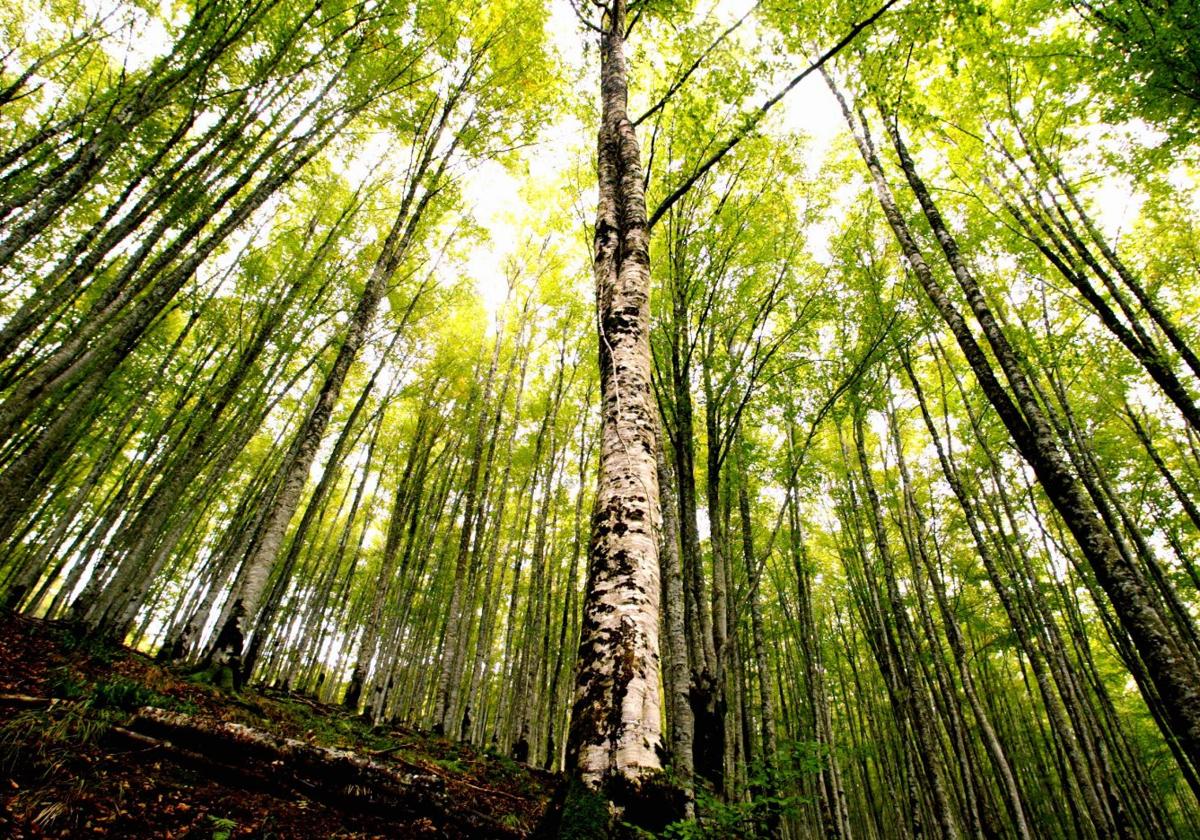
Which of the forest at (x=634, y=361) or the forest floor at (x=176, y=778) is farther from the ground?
the forest at (x=634, y=361)

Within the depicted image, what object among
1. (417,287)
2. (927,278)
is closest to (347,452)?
(417,287)

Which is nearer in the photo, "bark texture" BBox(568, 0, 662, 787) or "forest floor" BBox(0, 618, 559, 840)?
"bark texture" BBox(568, 0, 662, 787)

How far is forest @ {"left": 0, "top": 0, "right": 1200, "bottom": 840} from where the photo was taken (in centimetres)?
394

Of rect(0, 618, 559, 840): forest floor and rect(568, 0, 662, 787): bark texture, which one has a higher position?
rect(568, 0, 662, 787): bark texture

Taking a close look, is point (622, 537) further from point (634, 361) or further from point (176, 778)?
point (176, 778)

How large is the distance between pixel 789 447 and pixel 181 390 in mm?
17270

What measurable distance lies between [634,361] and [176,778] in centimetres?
454

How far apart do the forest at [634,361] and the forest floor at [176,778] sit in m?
0.04

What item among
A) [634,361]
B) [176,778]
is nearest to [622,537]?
[634,361]

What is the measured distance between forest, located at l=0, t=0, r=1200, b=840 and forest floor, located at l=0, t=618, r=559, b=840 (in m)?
0.04

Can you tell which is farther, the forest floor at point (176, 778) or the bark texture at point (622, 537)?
the forest floor at point (176, 778)

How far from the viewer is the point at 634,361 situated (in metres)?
3.33

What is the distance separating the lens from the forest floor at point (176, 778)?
2.88 m

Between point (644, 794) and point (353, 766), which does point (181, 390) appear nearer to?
point (353, 766)
